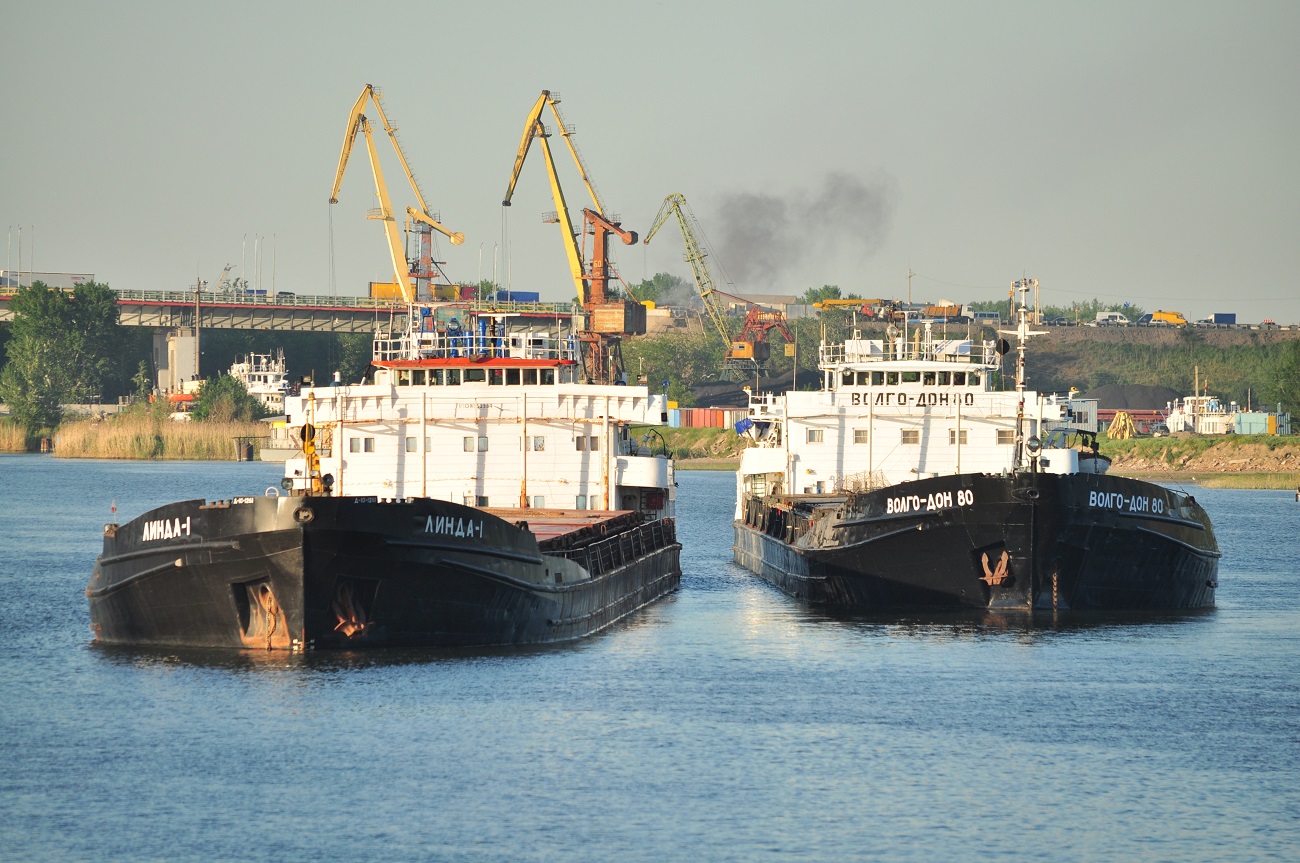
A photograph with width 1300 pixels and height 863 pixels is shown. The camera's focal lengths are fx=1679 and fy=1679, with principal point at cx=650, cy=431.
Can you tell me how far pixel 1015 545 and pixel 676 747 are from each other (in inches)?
578

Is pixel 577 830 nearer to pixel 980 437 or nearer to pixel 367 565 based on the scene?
pixel 367 565

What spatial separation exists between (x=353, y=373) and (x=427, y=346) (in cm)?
12166

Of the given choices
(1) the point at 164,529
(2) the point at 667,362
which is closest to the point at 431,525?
(1) the point at 164,529

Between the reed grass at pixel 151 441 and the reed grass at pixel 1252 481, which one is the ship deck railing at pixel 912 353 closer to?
A: the reed grass at pixel 1252 481

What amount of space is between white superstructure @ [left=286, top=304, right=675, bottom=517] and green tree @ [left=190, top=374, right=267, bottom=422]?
352 feet

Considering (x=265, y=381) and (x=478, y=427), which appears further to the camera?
(x=265, y=381)

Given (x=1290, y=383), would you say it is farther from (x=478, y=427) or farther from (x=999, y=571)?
(x=478, y=427)

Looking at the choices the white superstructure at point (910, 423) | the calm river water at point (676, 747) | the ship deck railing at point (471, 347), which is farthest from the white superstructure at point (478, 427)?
the calm river water at point (676, 747)

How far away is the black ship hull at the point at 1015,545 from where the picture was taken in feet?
123

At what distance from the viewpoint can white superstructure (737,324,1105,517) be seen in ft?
158

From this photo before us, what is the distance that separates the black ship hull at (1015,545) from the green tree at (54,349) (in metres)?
140

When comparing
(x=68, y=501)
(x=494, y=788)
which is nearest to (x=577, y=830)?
(x=494, y=788)

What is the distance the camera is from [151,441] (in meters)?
140

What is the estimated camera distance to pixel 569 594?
35.1 metres
